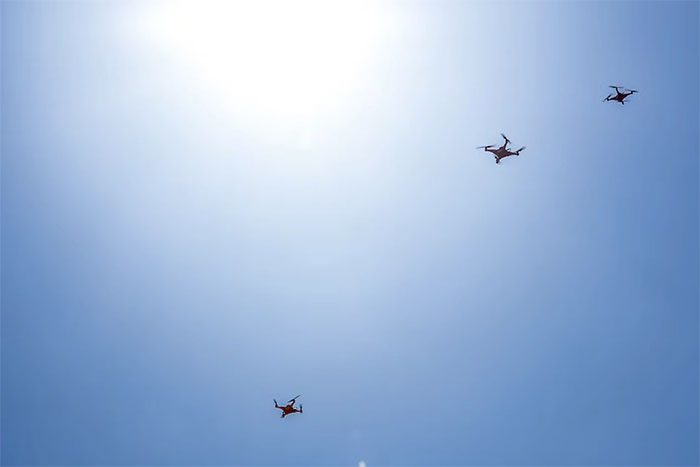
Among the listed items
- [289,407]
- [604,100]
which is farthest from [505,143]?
[289,407]

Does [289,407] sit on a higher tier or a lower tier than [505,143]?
lower

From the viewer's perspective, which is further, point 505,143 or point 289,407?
point 289,407

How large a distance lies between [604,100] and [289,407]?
37713 mm

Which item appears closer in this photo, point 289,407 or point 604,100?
point 604,100

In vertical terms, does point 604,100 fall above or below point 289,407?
above

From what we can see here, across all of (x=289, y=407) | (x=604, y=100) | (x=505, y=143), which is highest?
(x=604, y=100)

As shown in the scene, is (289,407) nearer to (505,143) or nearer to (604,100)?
(505,143)

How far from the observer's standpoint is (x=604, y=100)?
4628cm

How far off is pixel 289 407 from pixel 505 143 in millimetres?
29363

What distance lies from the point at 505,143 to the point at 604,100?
31.3ft

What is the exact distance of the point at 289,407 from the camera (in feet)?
163

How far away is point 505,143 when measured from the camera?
44.8 metres
